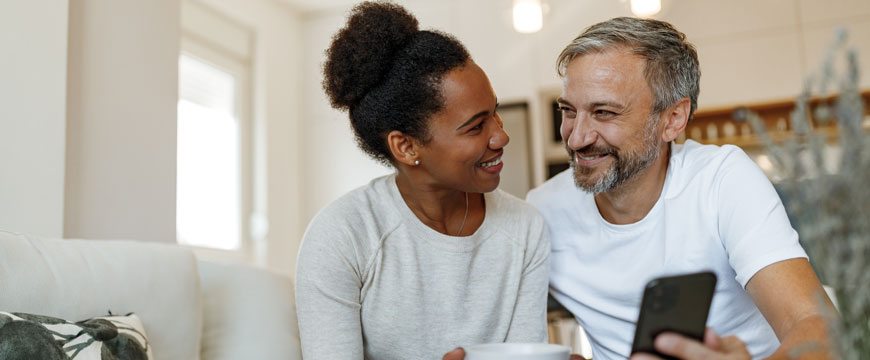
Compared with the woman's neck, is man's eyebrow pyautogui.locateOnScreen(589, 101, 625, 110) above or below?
above

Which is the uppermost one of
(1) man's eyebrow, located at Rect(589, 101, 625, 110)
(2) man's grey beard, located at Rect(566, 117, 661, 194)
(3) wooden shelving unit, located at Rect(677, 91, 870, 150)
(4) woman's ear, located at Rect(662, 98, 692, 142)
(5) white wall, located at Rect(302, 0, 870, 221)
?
(5) white wall, located at Rect(302, 0, 870, 221)

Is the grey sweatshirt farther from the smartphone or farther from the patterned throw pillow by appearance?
the smartphone

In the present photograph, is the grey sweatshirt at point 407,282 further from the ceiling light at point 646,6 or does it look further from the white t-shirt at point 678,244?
the ceiling light at point 646,6

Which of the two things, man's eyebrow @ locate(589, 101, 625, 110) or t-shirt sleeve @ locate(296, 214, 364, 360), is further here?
man's eyebrow @ locate(589, 101, 625, 110)

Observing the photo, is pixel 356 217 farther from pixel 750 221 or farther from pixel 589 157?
pixel 750 221

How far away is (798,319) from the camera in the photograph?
3.86 feet

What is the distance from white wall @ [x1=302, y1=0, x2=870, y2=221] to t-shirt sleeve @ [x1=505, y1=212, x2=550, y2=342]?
2668 millimetres

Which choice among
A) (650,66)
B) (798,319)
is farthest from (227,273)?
(798,319)

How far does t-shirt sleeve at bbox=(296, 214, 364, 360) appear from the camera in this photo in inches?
52.1

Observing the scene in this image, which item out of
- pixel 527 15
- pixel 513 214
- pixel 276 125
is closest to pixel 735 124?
pixel 527 15

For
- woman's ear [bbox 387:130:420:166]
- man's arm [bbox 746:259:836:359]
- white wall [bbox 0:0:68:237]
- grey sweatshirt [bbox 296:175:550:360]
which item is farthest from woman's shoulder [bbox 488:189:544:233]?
white wall [bbox 0:0:68:237]

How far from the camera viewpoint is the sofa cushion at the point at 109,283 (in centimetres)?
120

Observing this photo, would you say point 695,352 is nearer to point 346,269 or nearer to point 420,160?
point 346,269

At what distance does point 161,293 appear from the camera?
1418 millimetres
